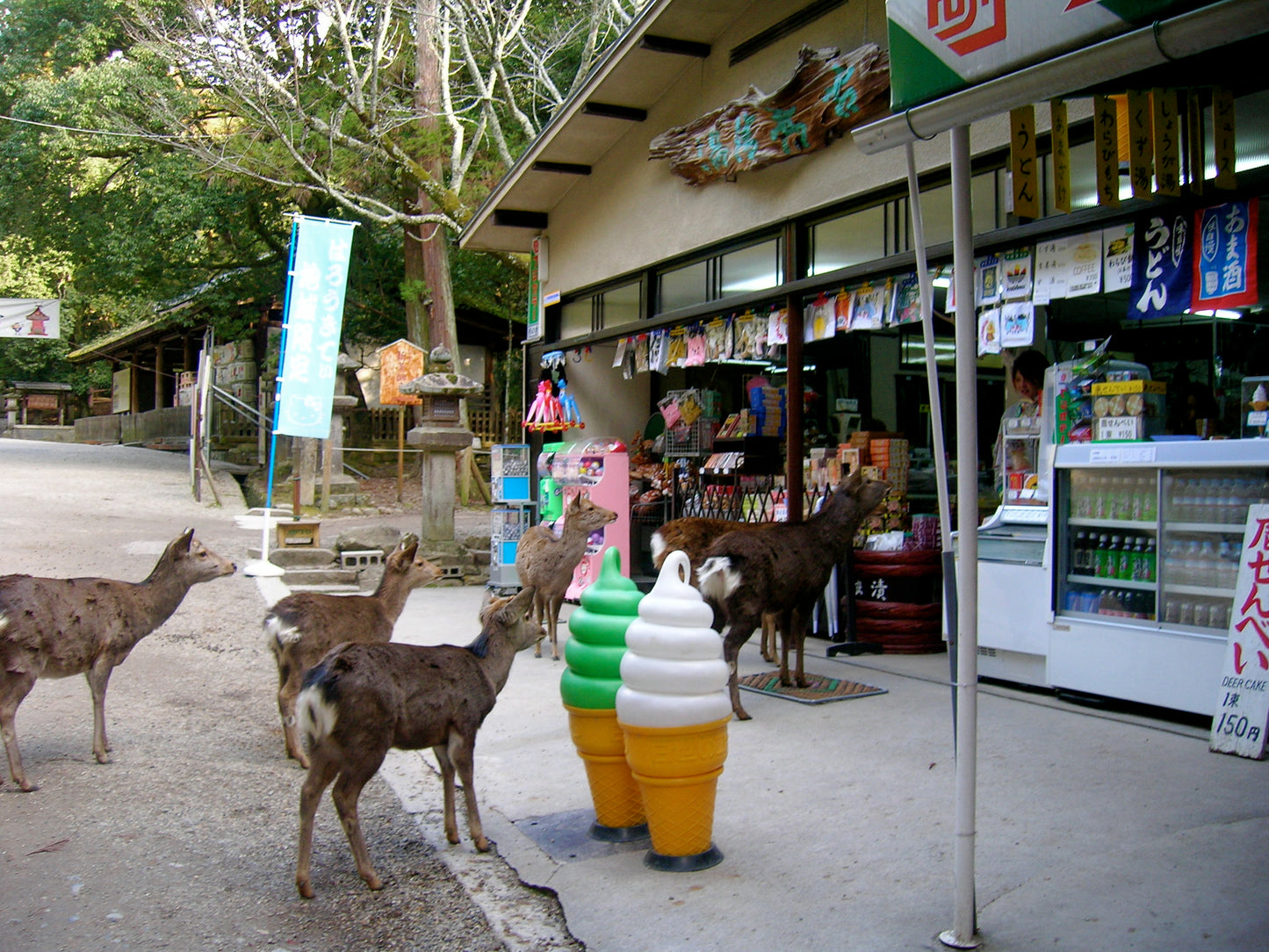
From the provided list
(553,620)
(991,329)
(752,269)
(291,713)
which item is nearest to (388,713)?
(291,713)

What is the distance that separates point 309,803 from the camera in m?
3.87

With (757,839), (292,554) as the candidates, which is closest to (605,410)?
(292,554)

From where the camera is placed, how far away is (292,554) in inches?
477

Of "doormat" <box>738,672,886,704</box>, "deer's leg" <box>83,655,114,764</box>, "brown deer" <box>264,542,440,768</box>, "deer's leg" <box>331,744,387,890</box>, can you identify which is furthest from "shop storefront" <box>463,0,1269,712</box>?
"deer's leg" <box>83,655,114,764</box>

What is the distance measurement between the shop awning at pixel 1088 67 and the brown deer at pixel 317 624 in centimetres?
365

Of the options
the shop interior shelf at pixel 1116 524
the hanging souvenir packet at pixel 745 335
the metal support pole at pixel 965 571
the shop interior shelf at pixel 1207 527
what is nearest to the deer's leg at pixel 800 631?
the shop interior shelf at pixel 1116 524

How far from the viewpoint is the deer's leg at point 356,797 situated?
3.87 m

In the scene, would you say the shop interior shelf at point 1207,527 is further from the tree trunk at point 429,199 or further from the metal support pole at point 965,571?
the tree trunk at point 429,199

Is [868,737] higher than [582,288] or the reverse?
the reverse

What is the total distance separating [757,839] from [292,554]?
30.2 ft

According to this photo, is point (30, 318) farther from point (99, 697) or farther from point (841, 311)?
point (841, 311)

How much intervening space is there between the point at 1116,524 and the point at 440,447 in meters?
8.31

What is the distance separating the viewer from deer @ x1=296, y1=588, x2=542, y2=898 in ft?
12.6

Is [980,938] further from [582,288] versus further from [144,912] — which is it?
[582,288]
